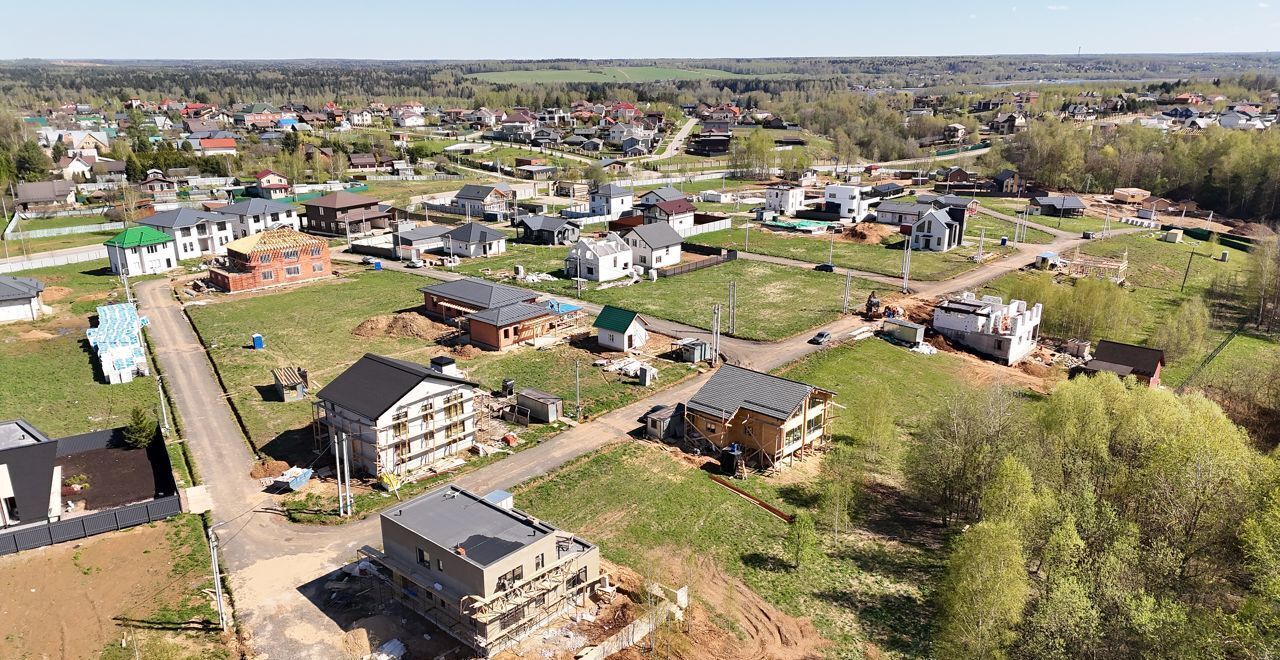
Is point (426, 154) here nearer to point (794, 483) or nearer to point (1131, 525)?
point (794, 483)

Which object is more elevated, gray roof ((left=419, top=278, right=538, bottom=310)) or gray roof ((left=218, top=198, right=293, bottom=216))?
gray roof ((left=218, top=198, right=293, bottom=216))

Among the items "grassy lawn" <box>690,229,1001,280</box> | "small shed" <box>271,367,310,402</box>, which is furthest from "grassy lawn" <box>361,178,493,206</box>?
"small shed" <box>271,367,310,402</box>

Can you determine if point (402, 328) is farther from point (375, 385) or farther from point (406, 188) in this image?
point (406, 188)

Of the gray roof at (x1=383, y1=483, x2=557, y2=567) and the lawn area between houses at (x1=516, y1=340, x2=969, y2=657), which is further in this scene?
the lawn area between houses at (x1=516, y1=340, x2=969, y2=657)

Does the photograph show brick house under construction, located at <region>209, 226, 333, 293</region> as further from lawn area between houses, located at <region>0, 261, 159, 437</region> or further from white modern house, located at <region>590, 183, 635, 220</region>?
white modern house, located at <region>590, 183, 635, 220</region>


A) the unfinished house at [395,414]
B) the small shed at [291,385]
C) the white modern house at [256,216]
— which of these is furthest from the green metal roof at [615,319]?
the white modern house at [256,216]

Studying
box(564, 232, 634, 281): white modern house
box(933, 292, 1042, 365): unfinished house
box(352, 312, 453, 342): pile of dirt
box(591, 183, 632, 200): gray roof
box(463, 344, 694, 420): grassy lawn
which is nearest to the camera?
box(463, 344, 694, 420): grassy lawn

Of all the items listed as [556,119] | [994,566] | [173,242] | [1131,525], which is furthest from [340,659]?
[556,119]

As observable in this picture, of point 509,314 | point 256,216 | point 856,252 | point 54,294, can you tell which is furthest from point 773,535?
point 256,216
